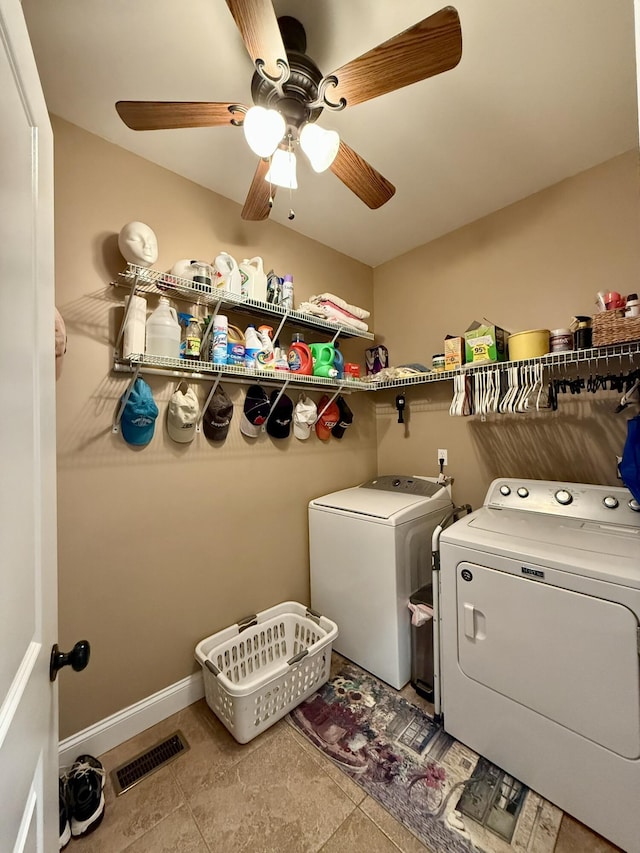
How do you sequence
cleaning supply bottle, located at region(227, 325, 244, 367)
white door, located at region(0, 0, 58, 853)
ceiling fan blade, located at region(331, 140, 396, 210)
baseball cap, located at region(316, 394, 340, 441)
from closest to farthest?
white door, located at region(0, 0, 58, 853) < ceiling fan blade, located at region(331, 140, 396, 210) < cleaning supply bottle, located at region(227, 325, 244, 367) < baseball cap, located at region(316, 394, 340, 441)

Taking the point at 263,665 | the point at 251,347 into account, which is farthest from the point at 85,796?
the point at 251,347

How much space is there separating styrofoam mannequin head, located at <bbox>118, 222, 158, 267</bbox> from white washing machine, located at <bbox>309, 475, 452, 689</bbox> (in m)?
1.58

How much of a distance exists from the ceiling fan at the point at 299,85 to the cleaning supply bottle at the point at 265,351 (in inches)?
26.9

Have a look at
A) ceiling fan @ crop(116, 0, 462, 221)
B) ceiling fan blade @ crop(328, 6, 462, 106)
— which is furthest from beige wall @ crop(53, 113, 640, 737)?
ceiling fan blade @ crop(328, 6, 462, 106)

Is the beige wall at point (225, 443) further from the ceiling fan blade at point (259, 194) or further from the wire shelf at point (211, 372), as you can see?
the ceiling fan blade at point (259, 194)

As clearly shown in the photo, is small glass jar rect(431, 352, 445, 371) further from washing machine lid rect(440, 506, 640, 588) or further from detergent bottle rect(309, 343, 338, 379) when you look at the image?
washing machine lid rect(440, 506, 640, 588)

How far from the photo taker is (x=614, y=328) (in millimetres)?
1367

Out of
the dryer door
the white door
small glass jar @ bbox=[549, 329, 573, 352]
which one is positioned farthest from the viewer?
small glass jar @ bbox=[549, 329, 573, 352]

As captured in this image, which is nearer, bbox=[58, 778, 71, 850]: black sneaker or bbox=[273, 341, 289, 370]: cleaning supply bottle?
bbox=[58, 778, 71, 850]: black sneaker

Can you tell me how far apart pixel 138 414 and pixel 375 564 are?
1378mm

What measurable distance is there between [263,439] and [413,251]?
1.79 metres

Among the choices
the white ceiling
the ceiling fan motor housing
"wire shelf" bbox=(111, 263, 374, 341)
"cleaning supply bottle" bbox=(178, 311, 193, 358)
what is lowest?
"cleaning supply bottle" bbox=(178, 311, 193, 358)

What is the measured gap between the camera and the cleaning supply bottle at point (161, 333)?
4.91ft

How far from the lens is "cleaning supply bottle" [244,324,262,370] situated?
1764mm
